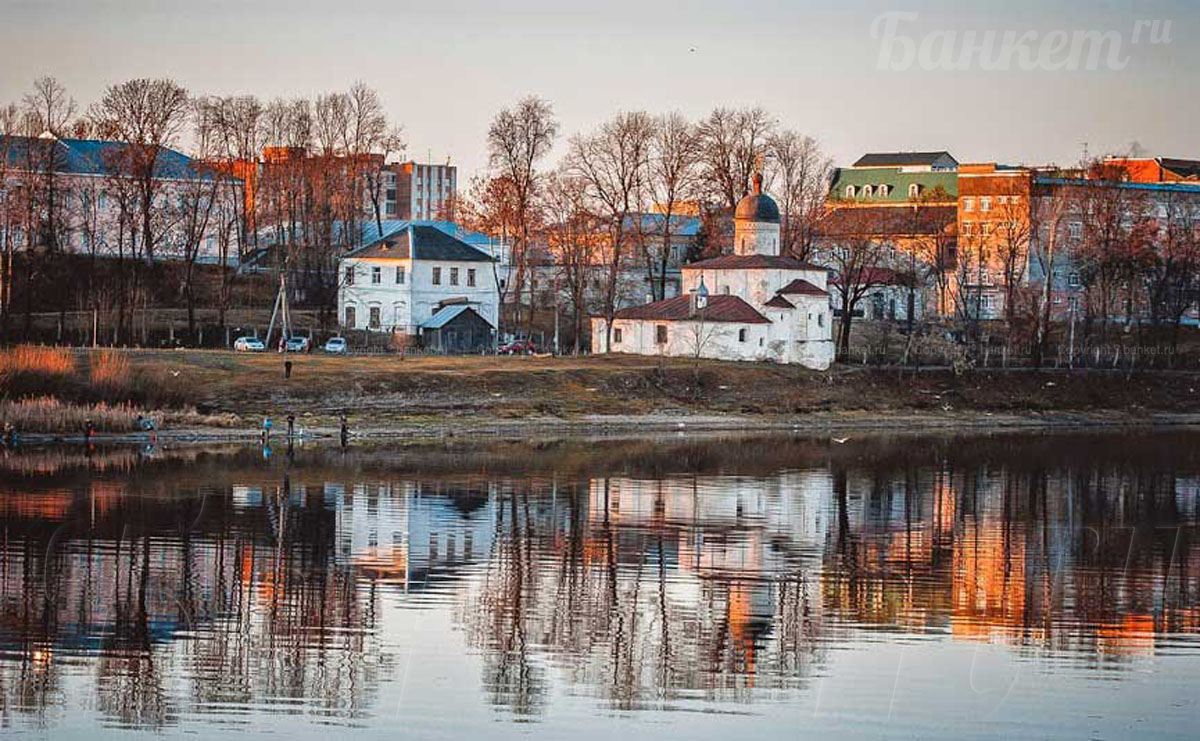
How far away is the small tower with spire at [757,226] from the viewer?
100375 mm

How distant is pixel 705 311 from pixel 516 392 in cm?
1877

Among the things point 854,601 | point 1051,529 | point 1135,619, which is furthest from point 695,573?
point 1051,529

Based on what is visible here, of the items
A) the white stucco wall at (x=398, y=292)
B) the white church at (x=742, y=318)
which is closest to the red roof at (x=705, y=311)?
the white church at (x=742, y=318)

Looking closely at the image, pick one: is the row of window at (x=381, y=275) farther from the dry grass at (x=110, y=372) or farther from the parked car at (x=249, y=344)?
the dry grass at (x=110, y=372)

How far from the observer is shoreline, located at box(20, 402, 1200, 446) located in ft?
211

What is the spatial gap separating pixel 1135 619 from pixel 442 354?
205ft

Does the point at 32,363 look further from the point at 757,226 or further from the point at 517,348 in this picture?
the point at 757,226

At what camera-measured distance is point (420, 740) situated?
2369 centimetres

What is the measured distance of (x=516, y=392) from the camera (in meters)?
77.6

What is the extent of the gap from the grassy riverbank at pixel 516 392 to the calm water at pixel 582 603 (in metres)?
8.94

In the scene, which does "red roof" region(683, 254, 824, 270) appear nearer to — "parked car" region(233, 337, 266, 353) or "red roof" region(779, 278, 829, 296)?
"red roof" region(779, 278, 829, 296)

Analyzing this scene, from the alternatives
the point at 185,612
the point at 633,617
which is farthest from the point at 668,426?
the point at 185,612

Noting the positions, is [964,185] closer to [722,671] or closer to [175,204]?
[175,204]

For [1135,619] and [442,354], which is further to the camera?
[442,354]
